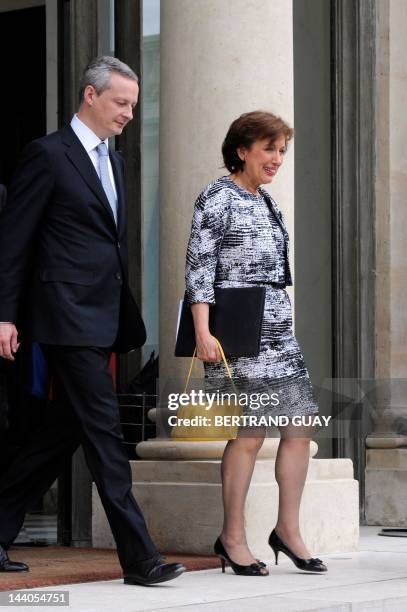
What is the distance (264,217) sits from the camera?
632 centimetres

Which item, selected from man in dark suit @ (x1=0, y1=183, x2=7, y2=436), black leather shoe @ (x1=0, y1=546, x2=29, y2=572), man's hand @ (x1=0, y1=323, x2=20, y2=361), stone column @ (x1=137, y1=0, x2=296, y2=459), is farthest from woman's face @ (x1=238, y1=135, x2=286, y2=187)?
black leather shoe @ (x1=0, y1=546, x2=29, y2=572)

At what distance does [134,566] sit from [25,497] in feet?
1.78

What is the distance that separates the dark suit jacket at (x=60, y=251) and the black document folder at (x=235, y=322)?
1.40ft

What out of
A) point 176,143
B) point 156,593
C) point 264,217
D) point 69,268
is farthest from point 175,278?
point 156,593

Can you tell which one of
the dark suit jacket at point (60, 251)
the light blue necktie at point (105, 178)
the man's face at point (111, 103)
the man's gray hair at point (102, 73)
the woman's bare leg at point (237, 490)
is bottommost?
the woman's bare leg at point (237, 490)

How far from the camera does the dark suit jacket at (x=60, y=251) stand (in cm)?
571

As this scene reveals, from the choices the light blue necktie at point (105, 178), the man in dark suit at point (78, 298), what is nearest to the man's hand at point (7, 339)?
the man in dark suit at point (78, 298)

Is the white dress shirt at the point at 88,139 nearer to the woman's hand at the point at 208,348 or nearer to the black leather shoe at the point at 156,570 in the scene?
the woman's hand at the point at 208,348

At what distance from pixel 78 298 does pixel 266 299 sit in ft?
2.78

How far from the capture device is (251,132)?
248 inches

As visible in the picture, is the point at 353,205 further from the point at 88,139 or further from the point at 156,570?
the point at 156,570

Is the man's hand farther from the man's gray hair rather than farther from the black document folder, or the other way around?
the man's gray hair

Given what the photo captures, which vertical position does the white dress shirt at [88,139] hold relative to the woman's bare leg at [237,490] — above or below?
above

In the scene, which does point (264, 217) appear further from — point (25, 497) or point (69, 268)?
point (25, 497)
